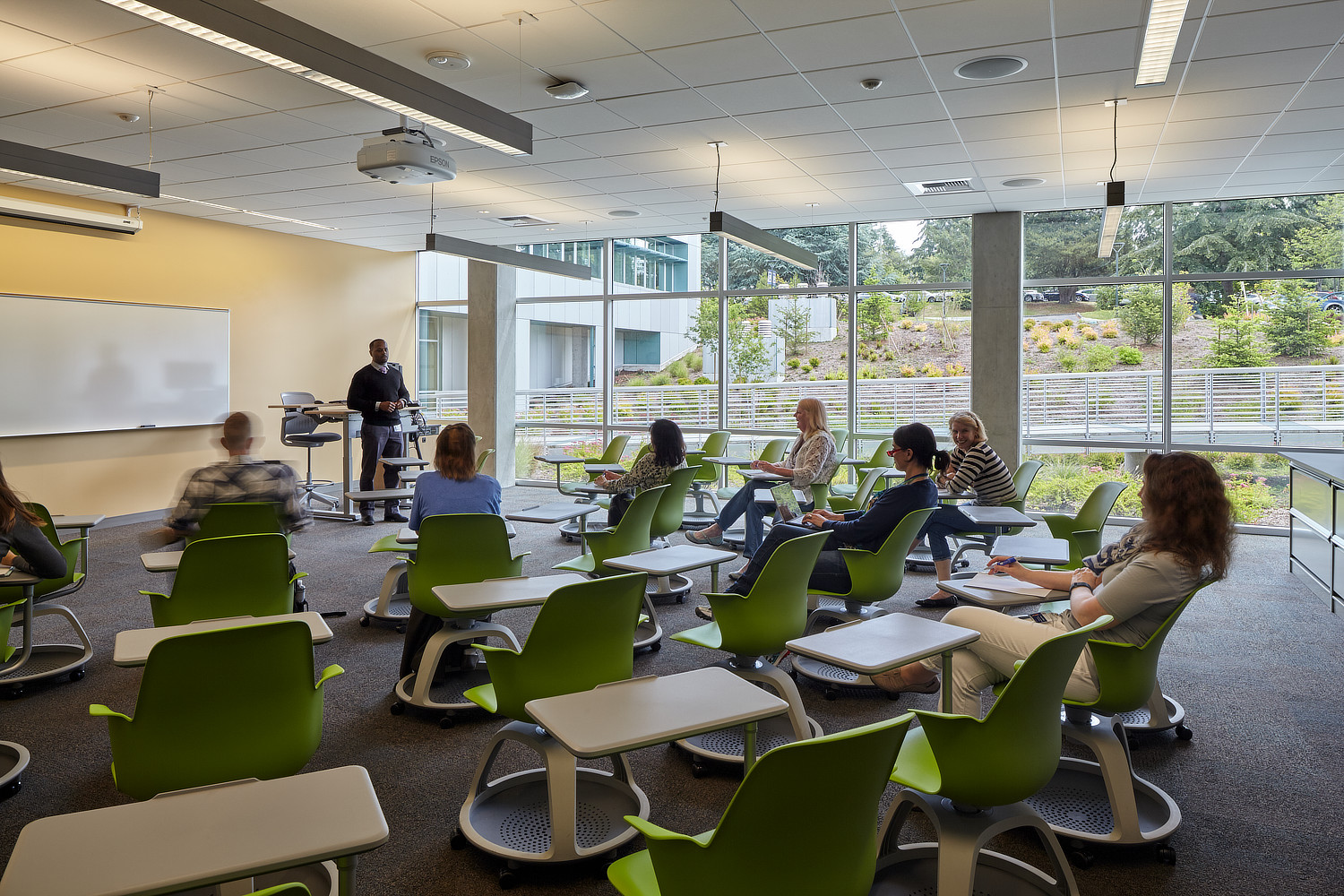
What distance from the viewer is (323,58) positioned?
3.76 metres

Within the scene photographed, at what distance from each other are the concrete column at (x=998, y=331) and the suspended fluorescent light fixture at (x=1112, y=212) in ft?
4.08

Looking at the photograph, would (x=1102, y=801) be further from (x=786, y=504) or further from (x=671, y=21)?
(x=671, y=21)

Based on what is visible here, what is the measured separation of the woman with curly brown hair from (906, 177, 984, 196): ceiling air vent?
5.27m

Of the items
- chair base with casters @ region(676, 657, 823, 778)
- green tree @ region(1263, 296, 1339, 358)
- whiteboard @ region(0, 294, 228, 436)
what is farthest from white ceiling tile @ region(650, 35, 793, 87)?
whiteboard @ region(0, 294, 228, 436)

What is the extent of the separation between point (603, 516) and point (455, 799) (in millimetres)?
6219

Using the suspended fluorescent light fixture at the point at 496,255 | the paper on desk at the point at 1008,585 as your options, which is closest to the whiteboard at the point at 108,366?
the suspended fluorescent light fixture at the point at 496,255

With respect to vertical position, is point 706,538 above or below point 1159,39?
below

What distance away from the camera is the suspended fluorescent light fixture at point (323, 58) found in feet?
10.8

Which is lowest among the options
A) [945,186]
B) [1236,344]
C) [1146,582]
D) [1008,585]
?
[1008,585]

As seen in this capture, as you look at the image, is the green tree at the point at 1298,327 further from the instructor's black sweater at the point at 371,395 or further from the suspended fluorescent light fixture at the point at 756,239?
the instructor's black sweater at the point at 371,395

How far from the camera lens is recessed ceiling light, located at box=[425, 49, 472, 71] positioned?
479 cm

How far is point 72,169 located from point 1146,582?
6.47 m

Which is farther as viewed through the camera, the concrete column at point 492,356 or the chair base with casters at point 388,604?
the concrete column at point 492,356

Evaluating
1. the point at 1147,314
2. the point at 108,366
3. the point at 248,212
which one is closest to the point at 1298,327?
the point at 1147,314
